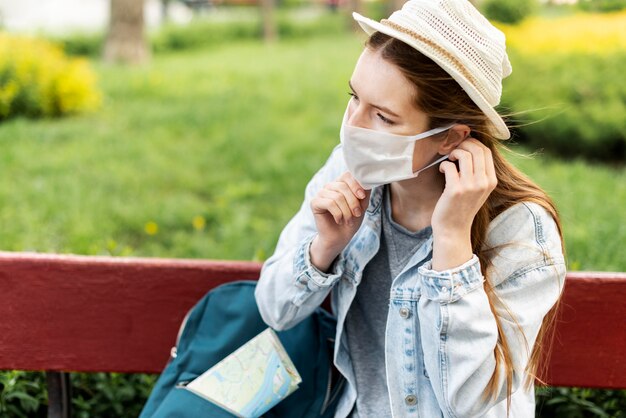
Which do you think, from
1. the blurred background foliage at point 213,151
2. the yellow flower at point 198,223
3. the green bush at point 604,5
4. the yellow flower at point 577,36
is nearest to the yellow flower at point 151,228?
the blurred background foliage at point 213,151

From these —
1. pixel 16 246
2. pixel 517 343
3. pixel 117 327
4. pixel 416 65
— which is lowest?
pixel 16 246

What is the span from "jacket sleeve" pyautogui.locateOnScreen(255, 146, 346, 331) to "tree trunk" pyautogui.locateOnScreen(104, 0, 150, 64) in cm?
935

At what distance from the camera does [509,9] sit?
1432 centimetres

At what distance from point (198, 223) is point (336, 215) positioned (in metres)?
2.84

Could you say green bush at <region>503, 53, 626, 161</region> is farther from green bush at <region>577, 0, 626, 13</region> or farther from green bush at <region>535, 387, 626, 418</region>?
green bush at <region>535, 387, 626, 418</region>

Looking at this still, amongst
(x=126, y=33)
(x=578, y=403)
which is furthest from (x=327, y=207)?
(x=126, y=33)

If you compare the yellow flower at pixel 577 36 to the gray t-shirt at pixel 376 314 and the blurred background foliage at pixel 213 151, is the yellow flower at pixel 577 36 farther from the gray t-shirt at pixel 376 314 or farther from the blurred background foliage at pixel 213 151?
the gray t-shirt at pixel 376 314

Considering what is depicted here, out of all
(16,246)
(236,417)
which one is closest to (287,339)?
(236,417)

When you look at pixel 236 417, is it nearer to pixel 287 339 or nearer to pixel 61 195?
pixel 287 339

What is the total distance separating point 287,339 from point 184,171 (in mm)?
3531

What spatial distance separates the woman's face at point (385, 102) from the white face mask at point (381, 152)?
0.7 inches

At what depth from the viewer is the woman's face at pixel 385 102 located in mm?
2004

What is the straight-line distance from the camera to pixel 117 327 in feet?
8.88

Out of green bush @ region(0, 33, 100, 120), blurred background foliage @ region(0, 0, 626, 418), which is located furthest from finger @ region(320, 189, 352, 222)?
green bush @ region(0, 33, 100, 120)
